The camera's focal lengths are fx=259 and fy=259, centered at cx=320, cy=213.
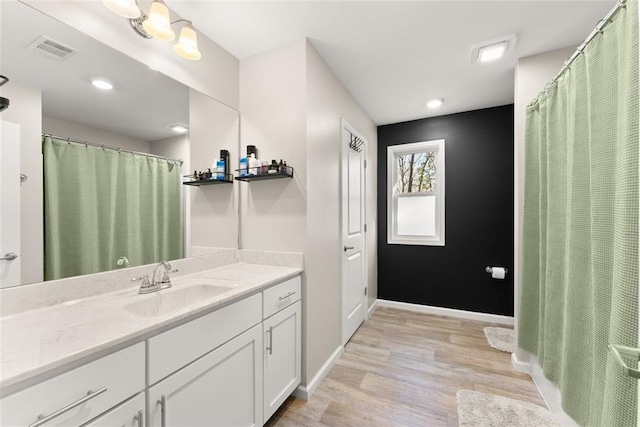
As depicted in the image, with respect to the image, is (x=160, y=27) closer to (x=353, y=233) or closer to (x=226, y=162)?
(x=226, y=162)

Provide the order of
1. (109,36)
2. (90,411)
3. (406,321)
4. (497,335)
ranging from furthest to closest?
(406,321)
(497,335)
(109,36)
(90,411)

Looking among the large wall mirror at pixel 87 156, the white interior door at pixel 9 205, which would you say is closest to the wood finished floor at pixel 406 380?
the large wall mirror at pixel 87 156

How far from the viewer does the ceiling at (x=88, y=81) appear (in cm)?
104

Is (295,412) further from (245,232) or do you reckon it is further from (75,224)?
(75,224)

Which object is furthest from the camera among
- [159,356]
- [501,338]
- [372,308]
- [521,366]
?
[372,308]

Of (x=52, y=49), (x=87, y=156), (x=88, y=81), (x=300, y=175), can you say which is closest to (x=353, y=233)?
(x=300, y=175)

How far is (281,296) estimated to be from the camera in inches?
62.8

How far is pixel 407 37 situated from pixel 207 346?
2.28 metres

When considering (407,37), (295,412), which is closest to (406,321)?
(295,412)

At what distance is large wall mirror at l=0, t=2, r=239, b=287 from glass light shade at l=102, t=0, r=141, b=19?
0.62ft

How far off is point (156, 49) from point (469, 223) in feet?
11.1

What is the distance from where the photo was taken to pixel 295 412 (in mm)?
1675

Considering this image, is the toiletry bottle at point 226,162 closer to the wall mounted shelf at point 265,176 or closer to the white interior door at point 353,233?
the wall mounted shelf at point 265,176

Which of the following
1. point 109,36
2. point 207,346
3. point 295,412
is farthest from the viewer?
point 295,412
